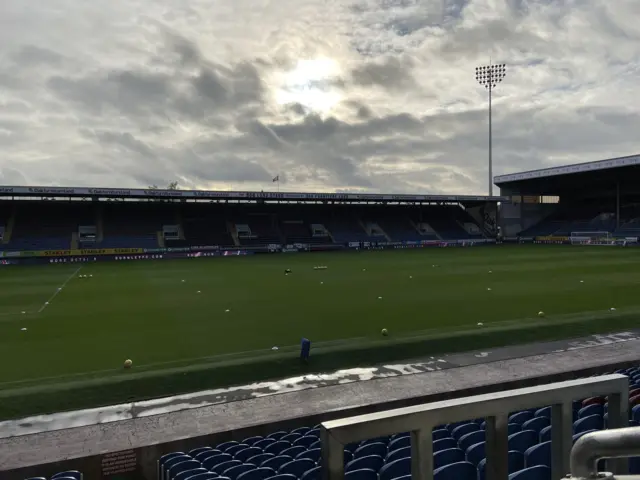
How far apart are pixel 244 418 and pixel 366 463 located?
194 inches

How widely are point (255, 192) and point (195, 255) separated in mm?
10330

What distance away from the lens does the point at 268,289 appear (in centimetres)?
2636

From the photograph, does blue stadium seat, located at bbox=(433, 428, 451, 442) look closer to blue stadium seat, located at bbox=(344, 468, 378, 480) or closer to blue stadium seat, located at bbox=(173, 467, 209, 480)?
blue stadium seat, located at bbox=(344, 468, 378, 480)

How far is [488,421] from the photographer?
2.52 metres

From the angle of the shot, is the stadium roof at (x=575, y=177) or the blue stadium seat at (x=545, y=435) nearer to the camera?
the blue stadium seat at (x=545, y=435)

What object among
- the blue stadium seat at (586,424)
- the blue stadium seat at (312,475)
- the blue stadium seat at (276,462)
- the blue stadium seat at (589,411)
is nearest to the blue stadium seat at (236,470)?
the blue stadium seat at (276,462)

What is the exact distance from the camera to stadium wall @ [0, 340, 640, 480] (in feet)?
25.0

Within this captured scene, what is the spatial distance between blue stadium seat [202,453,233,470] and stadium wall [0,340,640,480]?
188cm

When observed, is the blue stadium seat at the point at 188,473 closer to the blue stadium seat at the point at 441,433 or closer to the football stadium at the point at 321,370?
the football stadium at the point at 321,370

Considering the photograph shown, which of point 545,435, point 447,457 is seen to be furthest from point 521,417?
point 447,457

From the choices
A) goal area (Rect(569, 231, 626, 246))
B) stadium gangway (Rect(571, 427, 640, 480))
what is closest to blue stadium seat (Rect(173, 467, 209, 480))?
stadium gangway (Rect(571, 427, 640, 480))

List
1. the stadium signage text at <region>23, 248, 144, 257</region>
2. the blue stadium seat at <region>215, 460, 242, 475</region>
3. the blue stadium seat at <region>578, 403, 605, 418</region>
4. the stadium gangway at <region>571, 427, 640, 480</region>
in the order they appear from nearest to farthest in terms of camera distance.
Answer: the stadium gangway at <region>571, 427, 640, 480</region>, the blue stadium seat at <region>578, 403, 605, 418</region>, the blue stadium seat at <region>215, 460, 242, 475</region>, the stadium signage text at <region>23, 248, 144, 257</region>

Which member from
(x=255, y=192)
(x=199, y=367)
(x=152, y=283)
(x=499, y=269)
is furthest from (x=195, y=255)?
(x=199, y=367)

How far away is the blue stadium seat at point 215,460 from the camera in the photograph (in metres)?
6.07
